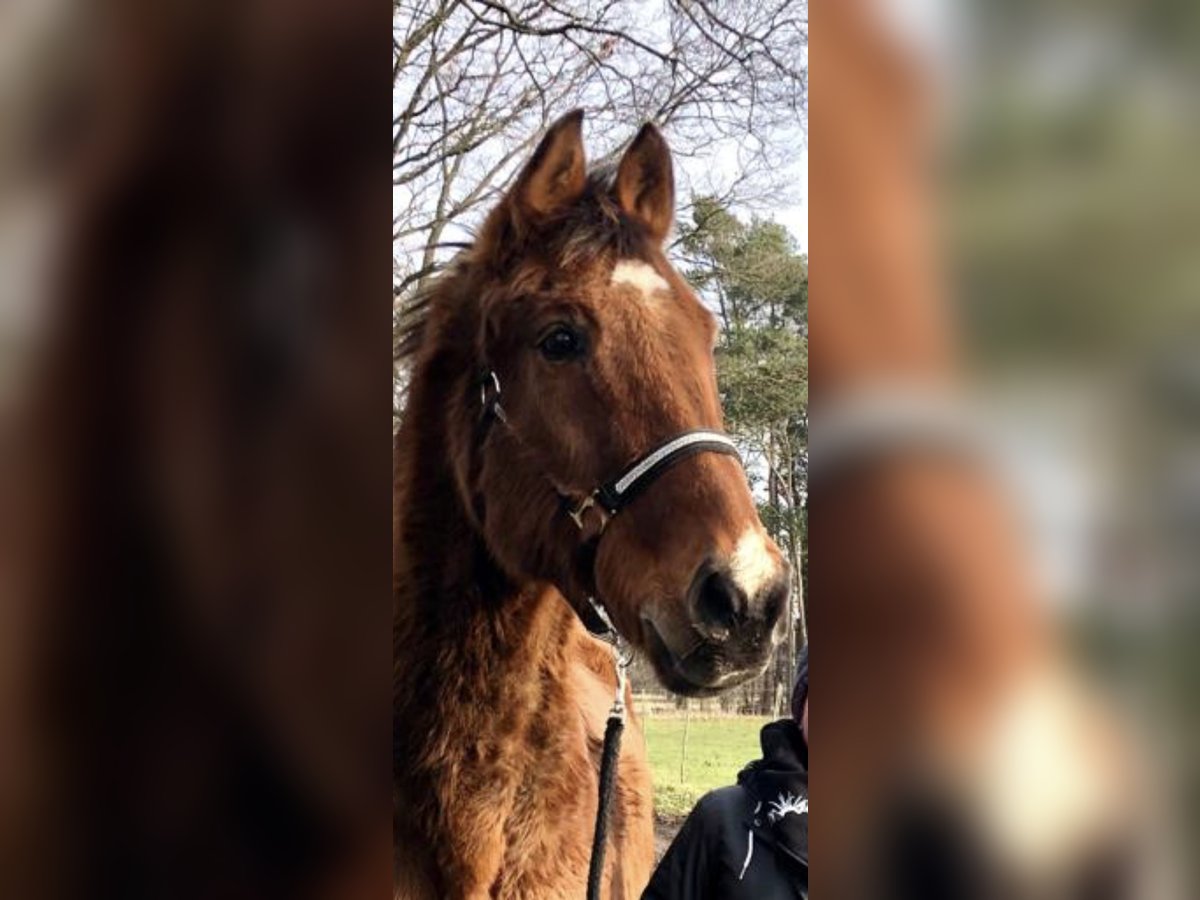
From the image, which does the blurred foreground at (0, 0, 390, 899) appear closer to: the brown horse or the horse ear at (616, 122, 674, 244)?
the brown horse

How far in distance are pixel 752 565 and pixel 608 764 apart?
586mm

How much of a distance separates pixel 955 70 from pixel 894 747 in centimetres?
134

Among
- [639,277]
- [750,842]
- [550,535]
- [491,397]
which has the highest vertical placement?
[639,277]

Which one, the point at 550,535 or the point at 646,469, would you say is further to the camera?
the point at 550,535

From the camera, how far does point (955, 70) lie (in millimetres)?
2320

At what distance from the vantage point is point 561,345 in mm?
2662

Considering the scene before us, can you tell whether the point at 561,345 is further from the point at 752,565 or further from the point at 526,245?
the point at 752,565

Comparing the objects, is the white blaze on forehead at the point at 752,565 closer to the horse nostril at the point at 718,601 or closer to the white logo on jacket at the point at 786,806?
the horse nostril at the point at 718,601

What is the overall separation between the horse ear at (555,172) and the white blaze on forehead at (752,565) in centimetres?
87

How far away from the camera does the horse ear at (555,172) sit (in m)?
2.68

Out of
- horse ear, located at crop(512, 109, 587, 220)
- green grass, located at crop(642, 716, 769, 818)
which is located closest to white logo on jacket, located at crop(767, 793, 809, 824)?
green grass, located at crop(642, 716, 769, 818)

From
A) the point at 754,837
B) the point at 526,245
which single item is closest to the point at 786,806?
the point at 754,837

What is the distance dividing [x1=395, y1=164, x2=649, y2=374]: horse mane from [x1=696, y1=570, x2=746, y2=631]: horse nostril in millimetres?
753

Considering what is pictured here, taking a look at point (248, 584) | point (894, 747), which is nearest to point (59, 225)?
point (248, 584)
